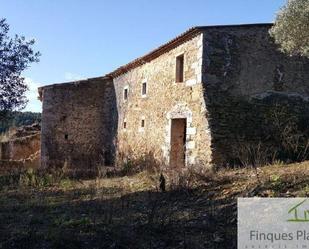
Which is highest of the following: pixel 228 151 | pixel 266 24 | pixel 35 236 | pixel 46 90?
pixel 266 24

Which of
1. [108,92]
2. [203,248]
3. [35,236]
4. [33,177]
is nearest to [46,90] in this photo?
[108,92]

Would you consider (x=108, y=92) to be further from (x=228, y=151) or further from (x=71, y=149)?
(x=228, y=151)

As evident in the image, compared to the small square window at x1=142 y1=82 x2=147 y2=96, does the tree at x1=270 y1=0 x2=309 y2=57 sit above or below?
above

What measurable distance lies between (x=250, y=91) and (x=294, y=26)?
3341mm

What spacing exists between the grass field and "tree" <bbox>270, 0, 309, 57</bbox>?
274 cm

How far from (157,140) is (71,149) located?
6.75m

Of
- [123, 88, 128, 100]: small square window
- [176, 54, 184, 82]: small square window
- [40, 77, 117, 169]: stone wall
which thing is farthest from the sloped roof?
[40, 77, 117, 169]: stone wall

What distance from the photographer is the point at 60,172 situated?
561 inches

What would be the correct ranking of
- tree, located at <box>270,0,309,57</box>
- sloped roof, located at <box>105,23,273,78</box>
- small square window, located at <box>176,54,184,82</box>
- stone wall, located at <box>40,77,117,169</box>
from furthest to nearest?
stone wall, located at <box>40,77,117,169</box> < small square window, located at <box>176,54,184,82</box> < sloped roof, located at <box>105,23,273,78</box> < tree, located at <box>270,0,309,57</box>

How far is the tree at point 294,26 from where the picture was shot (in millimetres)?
9562

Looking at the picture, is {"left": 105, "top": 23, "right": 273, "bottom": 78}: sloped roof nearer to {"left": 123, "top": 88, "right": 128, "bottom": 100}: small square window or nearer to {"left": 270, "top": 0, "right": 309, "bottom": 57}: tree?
{"left": 123, "top": 88, "right": 128, "bottom": 100}: small square window

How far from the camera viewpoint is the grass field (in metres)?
6.38

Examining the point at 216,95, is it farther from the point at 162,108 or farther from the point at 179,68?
the point at 162,108

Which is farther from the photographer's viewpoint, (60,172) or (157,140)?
(157,140)
